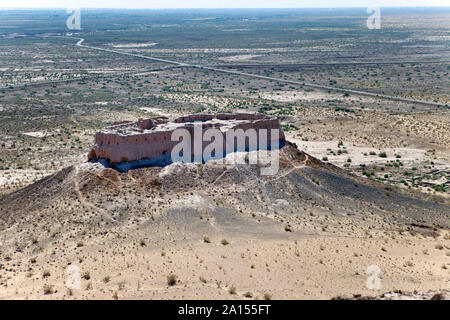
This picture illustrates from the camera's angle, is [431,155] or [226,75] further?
[226,75]

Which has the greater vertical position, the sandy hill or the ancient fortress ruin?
the ancient fortress ruin

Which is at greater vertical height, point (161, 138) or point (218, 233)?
point (161, 138)

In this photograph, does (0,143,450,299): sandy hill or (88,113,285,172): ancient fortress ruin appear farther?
(88,113,285,172): ancient fortress ruin

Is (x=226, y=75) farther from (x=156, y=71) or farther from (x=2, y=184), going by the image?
(x=2, y=184)

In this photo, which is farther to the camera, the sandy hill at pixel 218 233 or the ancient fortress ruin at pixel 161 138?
the ancient fortress ruin at pixel 161 138

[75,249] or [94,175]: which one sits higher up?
[94,175]

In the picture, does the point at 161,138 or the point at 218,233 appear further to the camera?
the point at 161,138

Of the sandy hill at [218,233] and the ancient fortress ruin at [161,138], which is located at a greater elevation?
the ancient fortress ruin at [161,138]

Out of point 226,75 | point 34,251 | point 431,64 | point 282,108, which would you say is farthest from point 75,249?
point 431,64
